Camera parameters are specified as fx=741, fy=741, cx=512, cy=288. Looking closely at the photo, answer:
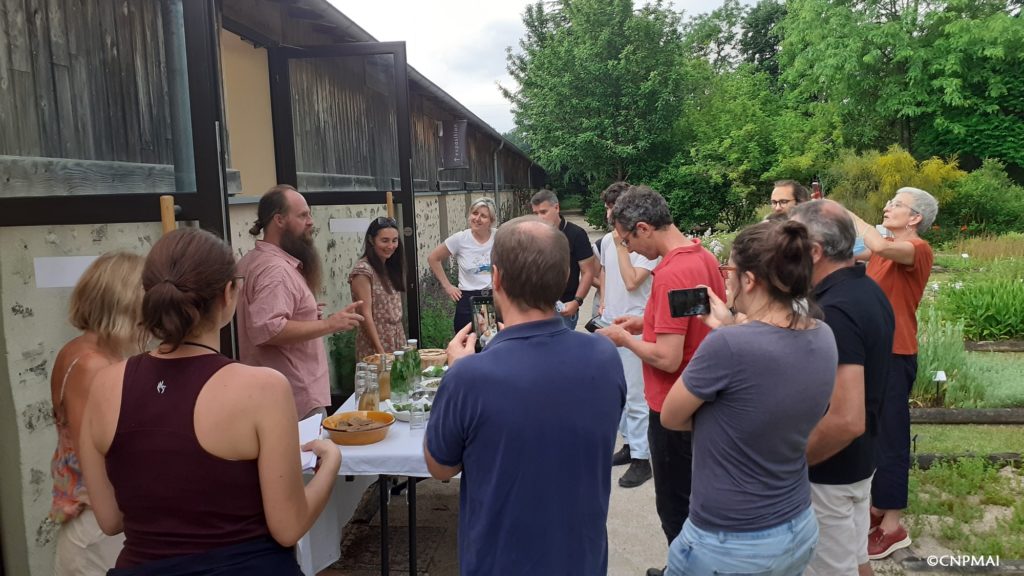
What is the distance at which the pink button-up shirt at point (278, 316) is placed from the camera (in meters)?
3.52

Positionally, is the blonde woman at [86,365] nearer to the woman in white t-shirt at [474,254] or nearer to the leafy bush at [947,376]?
the woman in white t-shirt at [474,254]

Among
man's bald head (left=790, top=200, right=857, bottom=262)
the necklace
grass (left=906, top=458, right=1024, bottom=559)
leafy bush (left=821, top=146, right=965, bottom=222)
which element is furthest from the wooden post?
leafy bush (left=821, top=146, right=965, bottom=222)

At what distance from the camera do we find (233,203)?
5059mm

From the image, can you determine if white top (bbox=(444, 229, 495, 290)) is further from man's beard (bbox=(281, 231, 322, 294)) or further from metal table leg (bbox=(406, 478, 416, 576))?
metal table leg (bbox=(406, 478, 416, 576))

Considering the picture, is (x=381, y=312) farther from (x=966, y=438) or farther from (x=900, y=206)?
(x=966, y=438)

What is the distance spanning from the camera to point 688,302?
2.67 meters

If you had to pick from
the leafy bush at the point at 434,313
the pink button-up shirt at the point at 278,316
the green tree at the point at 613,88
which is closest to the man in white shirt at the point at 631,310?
the pink button-up shirt at the point at 278,316

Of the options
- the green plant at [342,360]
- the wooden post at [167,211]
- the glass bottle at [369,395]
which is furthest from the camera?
the green plant at [342,360]

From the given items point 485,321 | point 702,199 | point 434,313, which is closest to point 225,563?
point 485,321

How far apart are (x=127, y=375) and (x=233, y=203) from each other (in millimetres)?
3490

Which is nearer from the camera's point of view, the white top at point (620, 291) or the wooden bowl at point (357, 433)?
the wooden bowl at point (357, 433)

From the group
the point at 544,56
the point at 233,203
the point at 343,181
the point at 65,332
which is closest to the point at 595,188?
the point at 544,56

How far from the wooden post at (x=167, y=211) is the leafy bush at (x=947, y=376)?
18.8 feet

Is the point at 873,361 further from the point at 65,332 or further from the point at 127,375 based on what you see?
the point at 65,332
